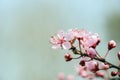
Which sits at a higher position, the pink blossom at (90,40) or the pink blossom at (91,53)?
the pink blossom at (90,40)

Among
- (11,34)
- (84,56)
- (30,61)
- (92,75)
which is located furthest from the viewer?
(11,34)

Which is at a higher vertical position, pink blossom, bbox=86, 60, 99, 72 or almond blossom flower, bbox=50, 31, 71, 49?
almond blossom flower, bbox=50, 31, 71, 49

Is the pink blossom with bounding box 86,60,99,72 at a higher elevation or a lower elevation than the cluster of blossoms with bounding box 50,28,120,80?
lower

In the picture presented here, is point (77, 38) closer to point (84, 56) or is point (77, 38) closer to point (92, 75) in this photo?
point (84, 56)

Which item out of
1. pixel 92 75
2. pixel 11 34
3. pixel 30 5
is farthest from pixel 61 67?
pixel 92 75

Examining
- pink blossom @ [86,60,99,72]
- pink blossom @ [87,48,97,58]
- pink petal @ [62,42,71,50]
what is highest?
pink petal @ [62,42,71,50]

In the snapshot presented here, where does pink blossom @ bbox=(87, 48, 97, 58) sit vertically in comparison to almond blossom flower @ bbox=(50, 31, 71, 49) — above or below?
below

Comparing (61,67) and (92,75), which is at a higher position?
(92,75)

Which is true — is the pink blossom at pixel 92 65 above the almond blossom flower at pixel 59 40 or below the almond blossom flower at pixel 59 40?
below

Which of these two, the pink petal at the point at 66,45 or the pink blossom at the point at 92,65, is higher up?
the pink petal at the point at 66,45

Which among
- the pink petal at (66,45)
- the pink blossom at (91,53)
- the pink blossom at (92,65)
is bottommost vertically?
the pink blossom at (92,65)

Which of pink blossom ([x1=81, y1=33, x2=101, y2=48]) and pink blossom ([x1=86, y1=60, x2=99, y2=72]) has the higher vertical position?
pink blossom ([x1=81, y1=33, x2=101, y2=48])
